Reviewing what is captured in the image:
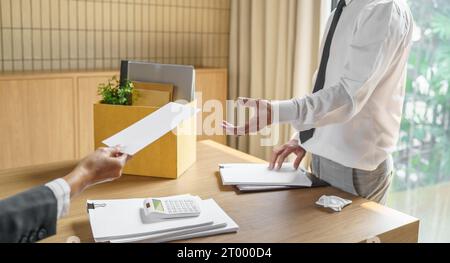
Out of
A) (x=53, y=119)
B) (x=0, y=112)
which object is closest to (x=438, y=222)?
(x=53, y=119)

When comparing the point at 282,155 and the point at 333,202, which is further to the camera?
the point at 282,155

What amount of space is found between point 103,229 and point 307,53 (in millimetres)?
2408

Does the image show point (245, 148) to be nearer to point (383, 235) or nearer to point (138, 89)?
point (138, 89)

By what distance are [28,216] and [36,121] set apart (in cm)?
226

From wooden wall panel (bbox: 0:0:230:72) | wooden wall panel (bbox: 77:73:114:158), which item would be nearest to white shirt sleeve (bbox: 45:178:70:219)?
wooden wall panel (bbox: 77:73:114:158)

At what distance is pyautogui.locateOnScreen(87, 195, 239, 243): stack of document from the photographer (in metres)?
1.17

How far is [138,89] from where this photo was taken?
5.86 ft

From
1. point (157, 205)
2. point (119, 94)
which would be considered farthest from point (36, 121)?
point (157, 205)

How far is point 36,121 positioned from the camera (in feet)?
10.0

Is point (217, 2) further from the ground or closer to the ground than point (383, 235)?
further from the ground

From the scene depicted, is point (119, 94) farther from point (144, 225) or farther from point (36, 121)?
point (36, 121)

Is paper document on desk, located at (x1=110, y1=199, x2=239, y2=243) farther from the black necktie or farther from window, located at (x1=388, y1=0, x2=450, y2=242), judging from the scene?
window, located at (x1=388, y1=0, x2=450, y2=242)

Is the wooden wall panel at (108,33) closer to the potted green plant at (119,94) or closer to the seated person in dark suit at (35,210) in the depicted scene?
the potted green plant at (119,94)
